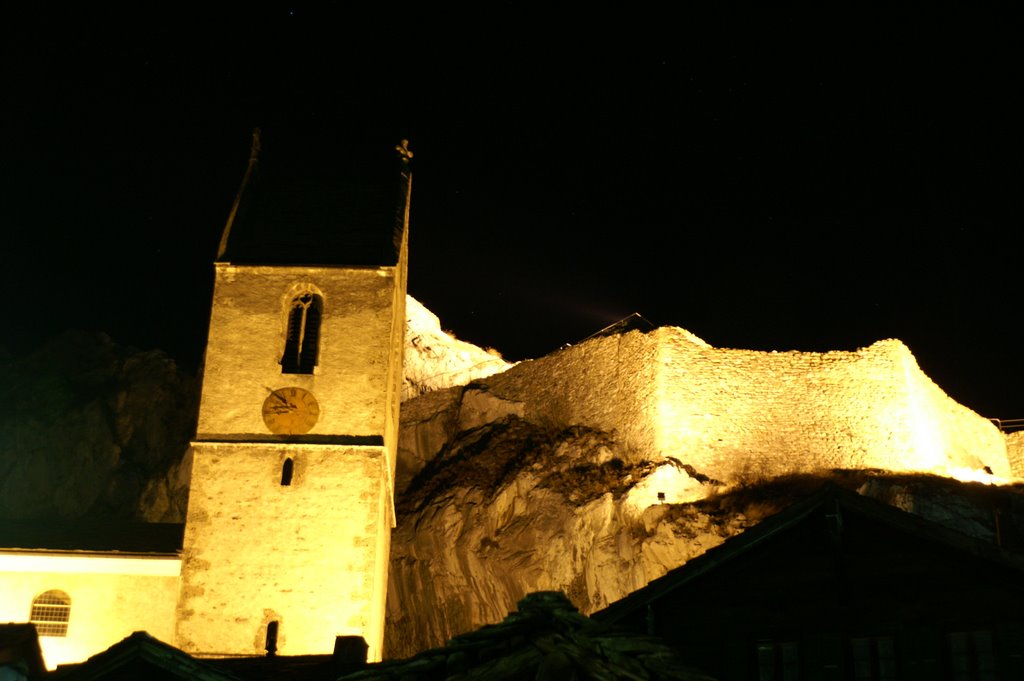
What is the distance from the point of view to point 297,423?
24.7 metres

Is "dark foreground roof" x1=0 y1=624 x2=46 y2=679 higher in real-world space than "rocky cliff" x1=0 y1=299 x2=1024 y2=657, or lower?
lower

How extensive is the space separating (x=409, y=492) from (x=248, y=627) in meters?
17.0

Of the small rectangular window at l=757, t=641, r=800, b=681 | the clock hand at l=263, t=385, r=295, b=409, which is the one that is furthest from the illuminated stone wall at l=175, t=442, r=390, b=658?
the small rectangular window at l=757, t=641, r=800, b=681

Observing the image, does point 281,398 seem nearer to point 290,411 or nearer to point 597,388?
point 290,411

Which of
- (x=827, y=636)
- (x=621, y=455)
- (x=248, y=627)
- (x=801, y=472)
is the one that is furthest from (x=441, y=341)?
(x=827, y=636)

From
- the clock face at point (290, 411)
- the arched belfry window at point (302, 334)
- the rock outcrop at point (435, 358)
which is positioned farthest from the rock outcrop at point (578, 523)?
the rock outcrop at point (435, 358)

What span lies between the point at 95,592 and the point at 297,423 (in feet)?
16.3

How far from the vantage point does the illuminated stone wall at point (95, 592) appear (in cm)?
2327

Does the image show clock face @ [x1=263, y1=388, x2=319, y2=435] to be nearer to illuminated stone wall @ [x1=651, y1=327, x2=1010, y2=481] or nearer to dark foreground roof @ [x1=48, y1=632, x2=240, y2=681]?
dark foreground roof @ [x1=48, y1=632, x2=240, y2=681]

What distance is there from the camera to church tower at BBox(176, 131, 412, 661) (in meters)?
22.9

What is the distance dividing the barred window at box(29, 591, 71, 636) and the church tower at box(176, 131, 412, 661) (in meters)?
2.49

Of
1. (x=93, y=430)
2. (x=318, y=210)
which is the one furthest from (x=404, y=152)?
(x=93, y=430)

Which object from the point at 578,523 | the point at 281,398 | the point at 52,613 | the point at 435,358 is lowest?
the point at 52,613

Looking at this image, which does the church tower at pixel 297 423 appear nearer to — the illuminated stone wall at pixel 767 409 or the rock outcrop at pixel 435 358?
the illuminated stone wall at pixel 767 409
